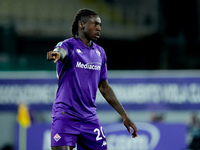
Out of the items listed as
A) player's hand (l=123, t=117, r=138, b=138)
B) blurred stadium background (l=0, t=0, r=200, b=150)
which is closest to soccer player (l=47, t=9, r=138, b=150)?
player's hand (l=123, t=117, r=138, b=138)

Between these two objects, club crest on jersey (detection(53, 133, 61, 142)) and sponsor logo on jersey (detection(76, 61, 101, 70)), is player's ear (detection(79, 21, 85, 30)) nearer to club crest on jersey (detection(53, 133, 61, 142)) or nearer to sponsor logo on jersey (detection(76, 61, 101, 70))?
sponsor logo on jersey (detection(76, 61, 101, 70))

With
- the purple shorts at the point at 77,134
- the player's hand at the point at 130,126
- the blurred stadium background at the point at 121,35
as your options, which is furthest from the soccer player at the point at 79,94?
the blurred stadium background at the point at 121,35

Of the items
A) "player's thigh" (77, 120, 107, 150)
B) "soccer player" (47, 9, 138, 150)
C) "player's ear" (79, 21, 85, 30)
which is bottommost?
"player's thigh" (77, 120, 107, 150)

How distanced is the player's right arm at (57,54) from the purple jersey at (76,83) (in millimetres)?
133

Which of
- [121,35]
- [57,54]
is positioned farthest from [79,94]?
[121,35]

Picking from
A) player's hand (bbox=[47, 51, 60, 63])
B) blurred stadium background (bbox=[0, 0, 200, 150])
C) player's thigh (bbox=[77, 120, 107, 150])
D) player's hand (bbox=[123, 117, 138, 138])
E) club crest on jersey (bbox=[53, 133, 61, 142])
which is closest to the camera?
player's hand (bbox=[47, 51, 60, 63])

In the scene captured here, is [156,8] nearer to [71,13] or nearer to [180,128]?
[71,13]

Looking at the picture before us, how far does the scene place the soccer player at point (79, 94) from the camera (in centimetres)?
390

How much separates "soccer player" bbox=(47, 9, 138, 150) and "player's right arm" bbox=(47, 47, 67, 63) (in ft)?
0.29

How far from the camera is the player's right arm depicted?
3.38m

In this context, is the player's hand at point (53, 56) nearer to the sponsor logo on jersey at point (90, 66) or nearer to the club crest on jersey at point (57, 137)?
the sponsor logo on jersey at point (90, 66)

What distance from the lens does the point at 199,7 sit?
40.3 ft

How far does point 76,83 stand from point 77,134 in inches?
17.0

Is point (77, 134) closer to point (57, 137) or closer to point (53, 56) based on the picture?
point (57, 137)
